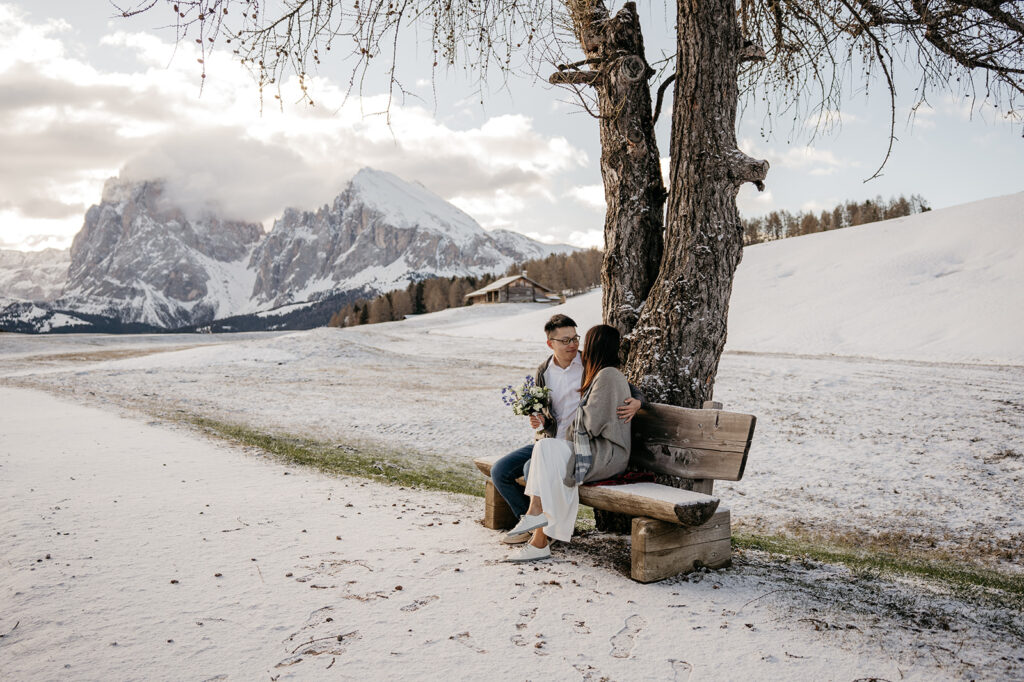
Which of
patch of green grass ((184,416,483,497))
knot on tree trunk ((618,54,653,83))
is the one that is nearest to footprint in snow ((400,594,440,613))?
patch of green grass ((184,416,483,497))

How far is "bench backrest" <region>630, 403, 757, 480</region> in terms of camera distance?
4.74 m

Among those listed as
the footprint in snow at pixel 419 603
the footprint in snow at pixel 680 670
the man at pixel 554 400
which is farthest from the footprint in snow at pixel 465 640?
the man at pixel 554 400

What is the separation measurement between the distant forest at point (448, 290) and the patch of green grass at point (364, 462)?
7913 centimetres

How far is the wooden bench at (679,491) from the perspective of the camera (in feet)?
14.5

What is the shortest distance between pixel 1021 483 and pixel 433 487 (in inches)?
335

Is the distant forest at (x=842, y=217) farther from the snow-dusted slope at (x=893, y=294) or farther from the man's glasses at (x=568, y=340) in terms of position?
the man's glasses at (x=568, y=340)

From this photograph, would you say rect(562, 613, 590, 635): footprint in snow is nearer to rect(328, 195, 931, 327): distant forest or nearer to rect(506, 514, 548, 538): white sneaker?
rect(506, 514, 548, 538): white sneaker

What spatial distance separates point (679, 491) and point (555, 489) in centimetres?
92

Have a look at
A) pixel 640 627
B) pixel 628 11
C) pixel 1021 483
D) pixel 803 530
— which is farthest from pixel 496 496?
pixel 1021 483

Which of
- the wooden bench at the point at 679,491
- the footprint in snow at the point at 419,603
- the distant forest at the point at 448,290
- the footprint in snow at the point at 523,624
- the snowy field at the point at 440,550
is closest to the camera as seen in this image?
the snowy field at the point at 440,550

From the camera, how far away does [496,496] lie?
19.0ft

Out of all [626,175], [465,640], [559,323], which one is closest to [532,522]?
[465,640]

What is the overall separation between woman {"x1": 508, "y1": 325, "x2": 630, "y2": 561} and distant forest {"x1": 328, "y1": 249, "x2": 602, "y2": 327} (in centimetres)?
8569

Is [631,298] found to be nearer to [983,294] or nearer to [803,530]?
[803,530]
